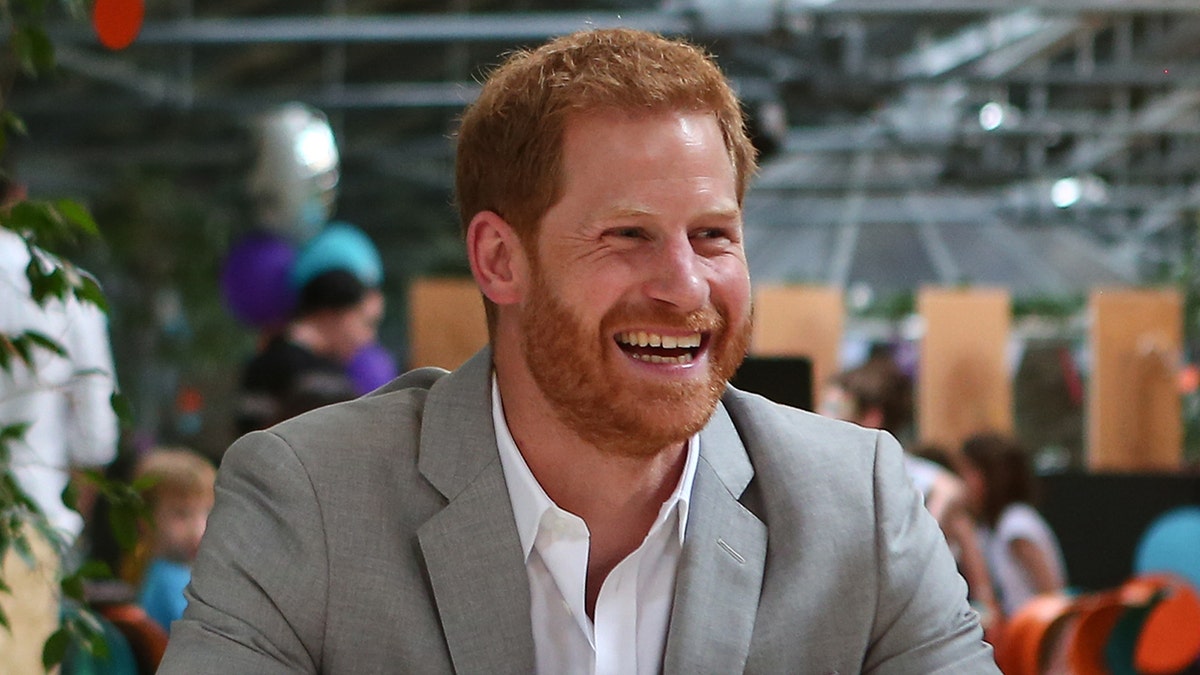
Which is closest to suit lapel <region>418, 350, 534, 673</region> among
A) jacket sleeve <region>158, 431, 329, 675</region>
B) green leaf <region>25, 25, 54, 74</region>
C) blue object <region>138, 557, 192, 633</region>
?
jacket sleeve <region>158, 431, 329, 675</region>

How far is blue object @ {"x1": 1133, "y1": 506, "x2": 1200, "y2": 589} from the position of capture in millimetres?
4883

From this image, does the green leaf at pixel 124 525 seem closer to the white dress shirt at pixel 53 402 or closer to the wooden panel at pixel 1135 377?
the white dress shirt at pixel 53 402

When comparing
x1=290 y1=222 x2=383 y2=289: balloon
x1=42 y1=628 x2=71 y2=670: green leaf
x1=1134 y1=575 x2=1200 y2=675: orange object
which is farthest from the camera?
x1=290 y1=222 x2=383 y2=289: balloon

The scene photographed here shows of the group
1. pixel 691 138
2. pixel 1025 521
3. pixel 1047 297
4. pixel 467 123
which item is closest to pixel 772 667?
pixel 691 138

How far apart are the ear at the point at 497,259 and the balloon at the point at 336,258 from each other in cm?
285

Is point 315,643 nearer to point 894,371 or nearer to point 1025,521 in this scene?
point 894,371

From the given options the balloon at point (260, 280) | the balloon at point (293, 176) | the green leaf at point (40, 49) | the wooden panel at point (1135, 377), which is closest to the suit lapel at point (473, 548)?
the green leaf at point (40, 49)

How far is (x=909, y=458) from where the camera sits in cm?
451

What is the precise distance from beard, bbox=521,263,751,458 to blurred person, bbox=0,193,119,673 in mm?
1120

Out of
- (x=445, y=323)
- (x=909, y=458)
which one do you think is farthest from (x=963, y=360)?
(x=445, y=323)

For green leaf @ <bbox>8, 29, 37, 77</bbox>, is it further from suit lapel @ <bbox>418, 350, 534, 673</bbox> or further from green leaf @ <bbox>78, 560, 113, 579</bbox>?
suit lapel @ <bbox>418, 350, 534, 673</bbox>

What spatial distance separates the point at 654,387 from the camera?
140 cm

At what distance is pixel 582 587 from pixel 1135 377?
5.14m

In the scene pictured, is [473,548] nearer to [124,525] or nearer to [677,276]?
[677,276]
